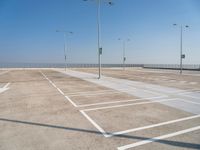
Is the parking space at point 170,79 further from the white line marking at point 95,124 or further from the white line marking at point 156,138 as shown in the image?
the white line marking at point 95,124

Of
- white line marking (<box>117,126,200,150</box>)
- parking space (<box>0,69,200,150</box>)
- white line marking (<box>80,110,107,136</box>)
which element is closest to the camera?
white line marking (<box>117,126,200,150</box>)

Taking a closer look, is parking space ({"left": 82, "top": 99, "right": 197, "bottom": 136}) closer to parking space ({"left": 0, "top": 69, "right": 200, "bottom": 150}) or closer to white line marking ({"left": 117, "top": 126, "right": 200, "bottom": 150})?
parking space ({"left": 0, "top": 69, "right": 200, "bottom": 150})

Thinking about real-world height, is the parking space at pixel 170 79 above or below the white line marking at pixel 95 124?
above

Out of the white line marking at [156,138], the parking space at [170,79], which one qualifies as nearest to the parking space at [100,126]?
the white line marking at [156,138]

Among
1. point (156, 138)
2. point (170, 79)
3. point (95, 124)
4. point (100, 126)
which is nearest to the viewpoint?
point (156, 138)

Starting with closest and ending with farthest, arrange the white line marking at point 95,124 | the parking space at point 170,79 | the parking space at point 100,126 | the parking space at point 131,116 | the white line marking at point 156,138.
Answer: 1. the white line marking at point 156,138
2. the parking space at point 100,126
3. the white line marking at point 95,124
4. the parking space at point 131,116
5. the parking space at point 170,79

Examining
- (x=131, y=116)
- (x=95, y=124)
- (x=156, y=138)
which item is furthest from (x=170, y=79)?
(x=156, y=138)

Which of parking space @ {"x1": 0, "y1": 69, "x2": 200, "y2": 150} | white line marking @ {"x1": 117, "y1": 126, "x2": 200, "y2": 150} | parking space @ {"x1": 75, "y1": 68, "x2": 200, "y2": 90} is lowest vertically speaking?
white line marking @ {"x1": 117, "y1": 126, "x2": 200, "y2": 150}

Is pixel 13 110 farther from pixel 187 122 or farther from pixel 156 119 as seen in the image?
pixel 187 122

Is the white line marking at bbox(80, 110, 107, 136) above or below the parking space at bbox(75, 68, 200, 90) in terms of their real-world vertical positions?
below

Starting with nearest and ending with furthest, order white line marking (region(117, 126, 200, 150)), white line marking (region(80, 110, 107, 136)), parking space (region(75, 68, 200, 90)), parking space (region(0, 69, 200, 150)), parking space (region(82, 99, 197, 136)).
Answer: white line marking (region(117, 126, 200, 150)) → parking space (region(0, 69, 200, 150)) → white line marking (region(80, 110, 107, 136)) → parking space (region(82, 99, 197, 136)) → parking space (region(75, 68, 200, 90))

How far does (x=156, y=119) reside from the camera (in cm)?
584


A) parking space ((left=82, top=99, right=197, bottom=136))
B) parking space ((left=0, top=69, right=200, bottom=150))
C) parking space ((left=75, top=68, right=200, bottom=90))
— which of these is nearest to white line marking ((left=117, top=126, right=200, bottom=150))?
parking space ((left=0, top=69, right=200, bottom=150))

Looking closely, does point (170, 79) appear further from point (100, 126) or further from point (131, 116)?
point (100, 126)
